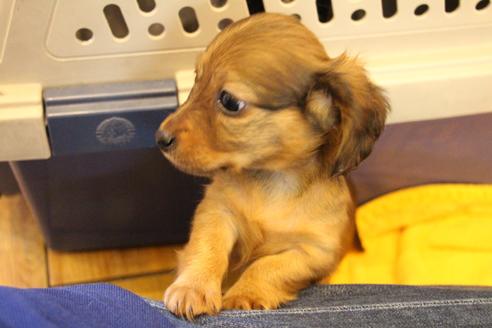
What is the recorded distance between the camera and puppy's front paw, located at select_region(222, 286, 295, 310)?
1169 millimetres

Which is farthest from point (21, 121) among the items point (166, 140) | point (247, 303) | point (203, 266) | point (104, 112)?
Answer: point (247, 303)

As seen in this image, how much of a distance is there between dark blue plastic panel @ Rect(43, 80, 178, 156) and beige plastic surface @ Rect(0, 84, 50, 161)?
2 centimetres

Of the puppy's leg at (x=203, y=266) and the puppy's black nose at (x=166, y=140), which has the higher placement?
the puppy's black nose at (x=166, y=140)

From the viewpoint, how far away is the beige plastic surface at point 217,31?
4.03 ft

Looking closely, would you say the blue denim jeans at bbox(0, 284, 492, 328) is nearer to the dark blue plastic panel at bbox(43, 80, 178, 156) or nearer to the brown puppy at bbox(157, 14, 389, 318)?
the brown puppy at bbox(157, 14, 389, 318)

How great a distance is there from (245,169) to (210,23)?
0.29 meters

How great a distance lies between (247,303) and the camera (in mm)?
1175

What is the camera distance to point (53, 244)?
68.1 inches

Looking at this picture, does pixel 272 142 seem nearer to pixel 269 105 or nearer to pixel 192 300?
pixel 269 105

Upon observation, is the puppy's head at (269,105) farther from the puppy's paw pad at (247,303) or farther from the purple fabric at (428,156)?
the purple fabric at (428,156)

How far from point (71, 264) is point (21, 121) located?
0.62m

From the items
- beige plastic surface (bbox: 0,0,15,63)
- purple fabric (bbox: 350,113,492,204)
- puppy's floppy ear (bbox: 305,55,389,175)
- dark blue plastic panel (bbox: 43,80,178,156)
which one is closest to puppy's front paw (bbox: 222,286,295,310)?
puppy's floppy ear (bbox: 305,55,389,175)

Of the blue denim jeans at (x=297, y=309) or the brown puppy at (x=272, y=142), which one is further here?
the brown puppy at (x=272, y=142)

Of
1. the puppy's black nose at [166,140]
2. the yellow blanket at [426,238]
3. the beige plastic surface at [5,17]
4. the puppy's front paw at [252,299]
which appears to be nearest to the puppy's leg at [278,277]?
the puppy's front paw at [252,299]
